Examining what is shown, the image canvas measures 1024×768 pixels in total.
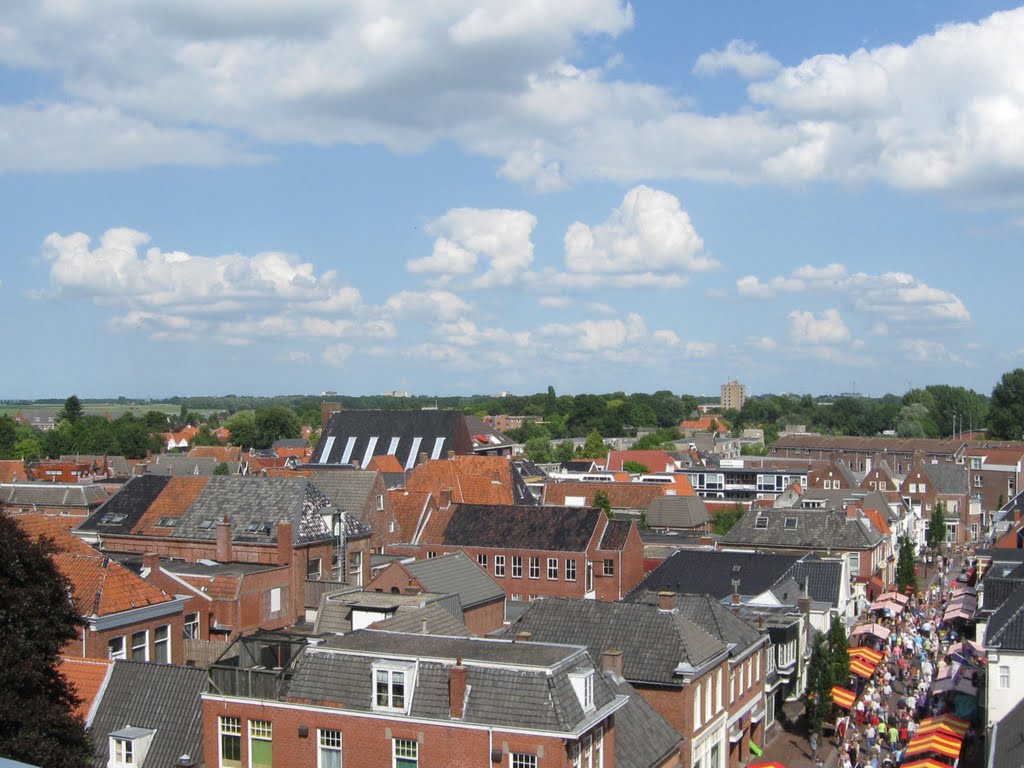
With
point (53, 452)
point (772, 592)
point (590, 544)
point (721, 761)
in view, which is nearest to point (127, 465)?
point (53, 452)

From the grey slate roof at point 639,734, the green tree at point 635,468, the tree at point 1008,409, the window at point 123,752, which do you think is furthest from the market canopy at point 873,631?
the tree at point 1008,409

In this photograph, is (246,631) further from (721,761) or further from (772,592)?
(772,592)

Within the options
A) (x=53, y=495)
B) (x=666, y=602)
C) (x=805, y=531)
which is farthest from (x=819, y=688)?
(x=53, y=495)

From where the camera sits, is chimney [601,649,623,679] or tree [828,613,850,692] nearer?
chimney [601,649,623,679]

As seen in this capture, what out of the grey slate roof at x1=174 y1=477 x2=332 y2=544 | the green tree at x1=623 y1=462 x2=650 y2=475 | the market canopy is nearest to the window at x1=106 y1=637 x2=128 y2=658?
the grey slate roof at x1=174 y1=477 x2=332 y2=544

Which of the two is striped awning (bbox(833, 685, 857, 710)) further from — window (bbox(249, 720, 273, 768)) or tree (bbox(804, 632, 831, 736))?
window (bbox(249, 720, 273, 768))

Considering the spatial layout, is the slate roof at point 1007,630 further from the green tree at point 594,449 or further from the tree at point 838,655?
the green tree at point 594,449

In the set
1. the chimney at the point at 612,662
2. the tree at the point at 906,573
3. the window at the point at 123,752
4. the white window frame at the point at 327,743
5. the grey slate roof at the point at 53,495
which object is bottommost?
the tree at the point at 906,573

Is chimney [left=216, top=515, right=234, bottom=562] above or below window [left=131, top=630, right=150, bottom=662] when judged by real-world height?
above
